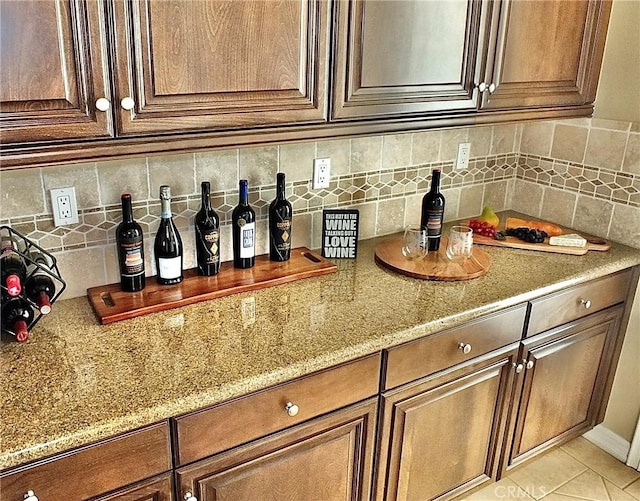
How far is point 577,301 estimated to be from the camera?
6.56ft

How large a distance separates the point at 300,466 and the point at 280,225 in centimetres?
71

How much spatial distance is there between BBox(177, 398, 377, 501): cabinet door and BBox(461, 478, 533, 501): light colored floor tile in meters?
0.70

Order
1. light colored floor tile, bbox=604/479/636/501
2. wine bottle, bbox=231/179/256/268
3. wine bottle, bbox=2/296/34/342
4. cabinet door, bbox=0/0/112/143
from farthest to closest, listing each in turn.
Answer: light colored floor tile, bbox=604/479/636/501 < wine bottle, bbox=231/179/256/268 < wine bottle, bbox=2/296/34/342 < cabinet door, bbox=0/0/112/143

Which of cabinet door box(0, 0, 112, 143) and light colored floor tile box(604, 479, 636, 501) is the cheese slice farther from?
cabinet door box(0, 0, 112, 143)

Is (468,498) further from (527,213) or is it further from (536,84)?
(536,84)

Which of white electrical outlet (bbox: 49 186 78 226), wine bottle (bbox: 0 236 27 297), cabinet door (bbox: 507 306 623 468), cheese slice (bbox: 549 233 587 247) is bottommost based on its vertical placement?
cabinet door (bbox: 507 306 623 468)

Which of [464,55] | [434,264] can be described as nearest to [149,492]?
[434,264]

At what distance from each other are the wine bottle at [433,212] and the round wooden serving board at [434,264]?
1.9 inches

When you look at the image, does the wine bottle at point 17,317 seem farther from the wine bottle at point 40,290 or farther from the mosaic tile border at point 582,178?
the mosaic tile border at point 582,178

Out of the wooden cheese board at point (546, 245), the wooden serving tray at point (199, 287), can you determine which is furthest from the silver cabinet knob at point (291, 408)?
the wooden cheese board at point (546, 245)

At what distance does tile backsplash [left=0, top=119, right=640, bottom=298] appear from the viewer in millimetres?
1598

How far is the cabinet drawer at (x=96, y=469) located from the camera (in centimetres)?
111

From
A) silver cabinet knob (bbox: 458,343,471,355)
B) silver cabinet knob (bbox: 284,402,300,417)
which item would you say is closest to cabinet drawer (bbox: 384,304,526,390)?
silver cabinet knob (bbox: 458,343,471,355)

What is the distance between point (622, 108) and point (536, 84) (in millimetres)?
415
